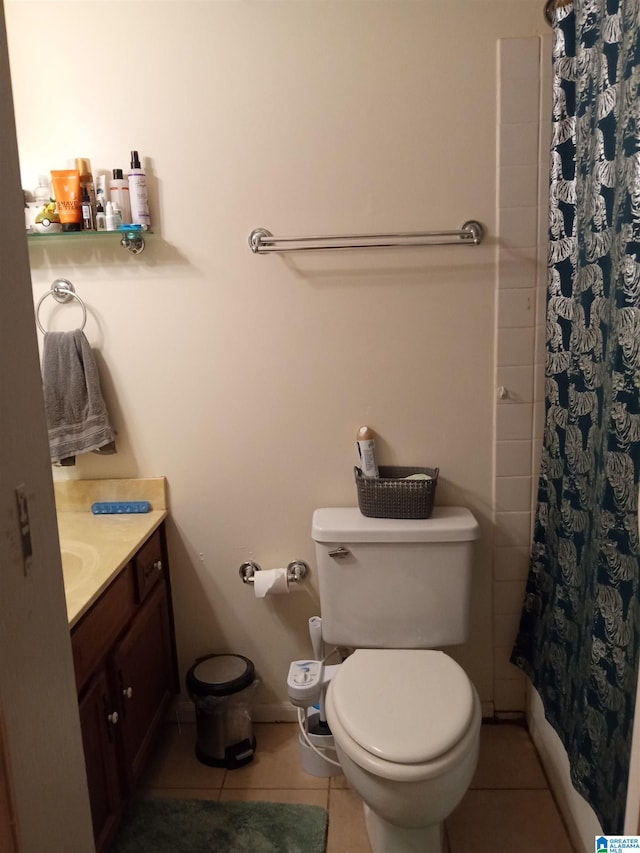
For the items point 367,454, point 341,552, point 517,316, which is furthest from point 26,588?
point 517,316

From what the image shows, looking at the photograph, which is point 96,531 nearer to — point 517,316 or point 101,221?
point 101,221

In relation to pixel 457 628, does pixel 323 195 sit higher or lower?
higher

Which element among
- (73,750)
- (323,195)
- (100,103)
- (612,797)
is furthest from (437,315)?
(73,750)

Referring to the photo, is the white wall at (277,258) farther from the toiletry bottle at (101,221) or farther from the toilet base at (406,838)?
Result: the toilet base at (406,838)

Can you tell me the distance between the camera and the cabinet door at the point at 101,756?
5.07ft

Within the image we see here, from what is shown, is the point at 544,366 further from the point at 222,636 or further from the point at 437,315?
the point at 222,636

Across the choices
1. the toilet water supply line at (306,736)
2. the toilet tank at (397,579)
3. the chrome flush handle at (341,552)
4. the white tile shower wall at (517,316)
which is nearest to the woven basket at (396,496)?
the toilet tank at (397,579)

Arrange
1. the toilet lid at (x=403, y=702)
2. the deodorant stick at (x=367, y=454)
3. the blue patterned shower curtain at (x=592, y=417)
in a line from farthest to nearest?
the deodorant stick at (x=367, y=454)
the toilet lid at (x=403, y=702)
the blue patterned shower curtain at (x=592, y=417)

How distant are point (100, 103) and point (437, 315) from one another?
1.15m

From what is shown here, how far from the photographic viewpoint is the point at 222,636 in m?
2.23

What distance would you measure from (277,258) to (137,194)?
432mm

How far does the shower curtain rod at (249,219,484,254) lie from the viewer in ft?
6.37

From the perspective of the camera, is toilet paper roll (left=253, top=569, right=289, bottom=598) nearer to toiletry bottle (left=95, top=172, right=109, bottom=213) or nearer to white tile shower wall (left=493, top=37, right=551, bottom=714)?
white tile shower wall (left=493, top=37, right=551, bottom=714)

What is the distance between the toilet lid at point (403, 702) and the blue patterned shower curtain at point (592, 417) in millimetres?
304
